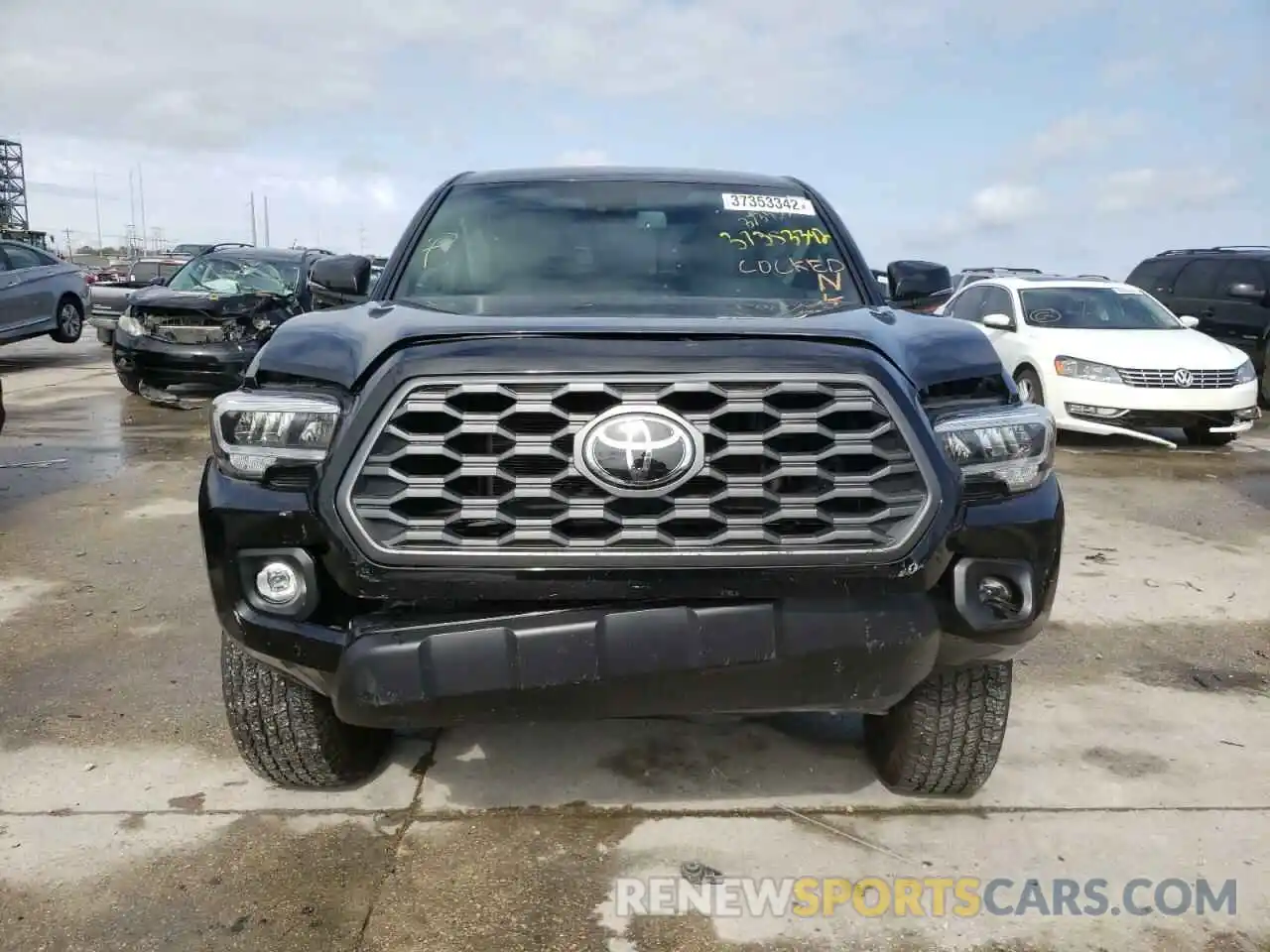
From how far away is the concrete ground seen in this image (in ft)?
8.01

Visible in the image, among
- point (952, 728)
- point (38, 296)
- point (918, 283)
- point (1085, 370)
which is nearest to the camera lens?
point (952, 728)

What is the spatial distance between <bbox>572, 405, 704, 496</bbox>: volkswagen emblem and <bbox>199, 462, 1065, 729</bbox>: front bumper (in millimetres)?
194

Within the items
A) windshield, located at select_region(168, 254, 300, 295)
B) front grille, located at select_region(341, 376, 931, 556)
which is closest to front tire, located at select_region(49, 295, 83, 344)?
windshield, located at select_region(168, 254, 300, 295)

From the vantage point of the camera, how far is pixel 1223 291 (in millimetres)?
12734

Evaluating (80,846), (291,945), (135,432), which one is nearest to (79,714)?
(80,846)

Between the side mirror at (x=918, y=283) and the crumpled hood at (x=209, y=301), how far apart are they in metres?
7.83

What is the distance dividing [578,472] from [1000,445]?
0.98 meters

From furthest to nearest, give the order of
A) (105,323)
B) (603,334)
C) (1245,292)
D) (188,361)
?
1. (105,323)
2. (1245,292)
3. (188,361)
4. (603,334)

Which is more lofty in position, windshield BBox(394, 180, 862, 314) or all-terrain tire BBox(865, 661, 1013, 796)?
windshield BBox(394, 180, 862, 314)

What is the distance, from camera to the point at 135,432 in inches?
373

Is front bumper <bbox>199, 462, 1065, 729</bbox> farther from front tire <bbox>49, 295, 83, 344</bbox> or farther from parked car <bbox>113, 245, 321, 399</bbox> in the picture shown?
front tire <bbox>49, 295, 83, 344</bbox>

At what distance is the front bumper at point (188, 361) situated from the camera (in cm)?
983

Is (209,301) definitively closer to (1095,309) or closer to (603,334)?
(1095,309)

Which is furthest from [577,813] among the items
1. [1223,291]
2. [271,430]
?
[1223,291]
